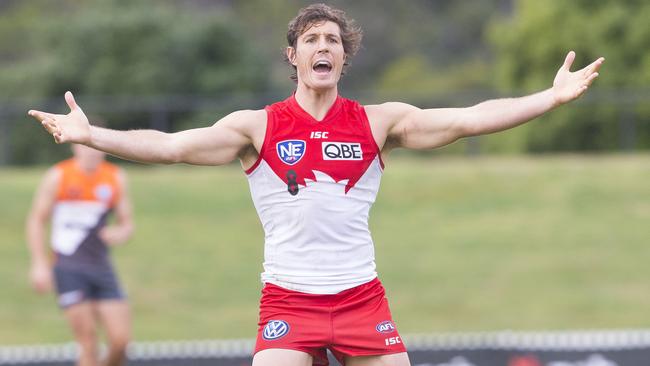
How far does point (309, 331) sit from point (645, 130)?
60.8 ft

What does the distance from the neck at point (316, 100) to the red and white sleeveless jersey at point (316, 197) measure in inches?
1.7

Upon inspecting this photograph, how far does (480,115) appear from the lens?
582cm

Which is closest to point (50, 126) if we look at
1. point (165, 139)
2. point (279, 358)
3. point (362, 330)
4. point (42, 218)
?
point (165, 139)

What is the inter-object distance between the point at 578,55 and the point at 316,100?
69.9 ft

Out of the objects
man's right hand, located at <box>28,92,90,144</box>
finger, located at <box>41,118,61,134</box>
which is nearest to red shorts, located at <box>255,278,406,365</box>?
man's right hand, located at <box>28,92,90,144</box>

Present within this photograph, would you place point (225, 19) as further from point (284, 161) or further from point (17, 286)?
point (284, 161)

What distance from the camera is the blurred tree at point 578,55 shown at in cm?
2372

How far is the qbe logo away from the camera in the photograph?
5.76 metres

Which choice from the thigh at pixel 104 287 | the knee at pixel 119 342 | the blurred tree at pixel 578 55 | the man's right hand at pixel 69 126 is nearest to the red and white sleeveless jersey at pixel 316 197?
the man's right hand at pixel 69 126

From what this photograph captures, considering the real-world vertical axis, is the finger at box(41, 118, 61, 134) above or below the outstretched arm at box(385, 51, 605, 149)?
above

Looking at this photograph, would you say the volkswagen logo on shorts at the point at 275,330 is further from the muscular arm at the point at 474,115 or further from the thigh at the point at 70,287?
the thigh at the point at 70,287

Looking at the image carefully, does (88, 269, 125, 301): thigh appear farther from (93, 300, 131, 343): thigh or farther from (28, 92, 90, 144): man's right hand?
(28, 92, 90, 144): man's right hand

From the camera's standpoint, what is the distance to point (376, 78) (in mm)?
39344

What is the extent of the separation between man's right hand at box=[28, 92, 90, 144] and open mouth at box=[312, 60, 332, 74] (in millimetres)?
1049
